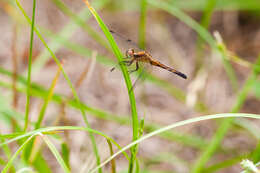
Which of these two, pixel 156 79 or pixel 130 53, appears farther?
pixel 156 79

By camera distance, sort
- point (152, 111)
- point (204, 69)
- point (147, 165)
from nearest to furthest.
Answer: point (147, 165) < point (152, 111) < point (204, 69)

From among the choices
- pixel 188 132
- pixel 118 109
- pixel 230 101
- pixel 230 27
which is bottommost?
pixel 188 132

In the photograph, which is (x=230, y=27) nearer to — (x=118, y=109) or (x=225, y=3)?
(x=225, y=3)

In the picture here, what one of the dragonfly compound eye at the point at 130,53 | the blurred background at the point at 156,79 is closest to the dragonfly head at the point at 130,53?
the dragonfly compound eye at the point at 130,53

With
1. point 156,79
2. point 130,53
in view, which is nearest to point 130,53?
point 130,53

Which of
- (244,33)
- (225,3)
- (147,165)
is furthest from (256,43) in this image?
(147,165)

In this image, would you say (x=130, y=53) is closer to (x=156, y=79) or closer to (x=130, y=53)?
(x=130, y=53)

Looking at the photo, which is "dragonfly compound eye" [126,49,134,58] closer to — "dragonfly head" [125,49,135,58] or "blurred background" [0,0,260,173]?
"dragonfly head" [125,49,135,58]

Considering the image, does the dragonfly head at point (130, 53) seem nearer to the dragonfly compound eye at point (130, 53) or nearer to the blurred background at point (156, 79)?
the dragonfly compound eye at point (130, 53)
